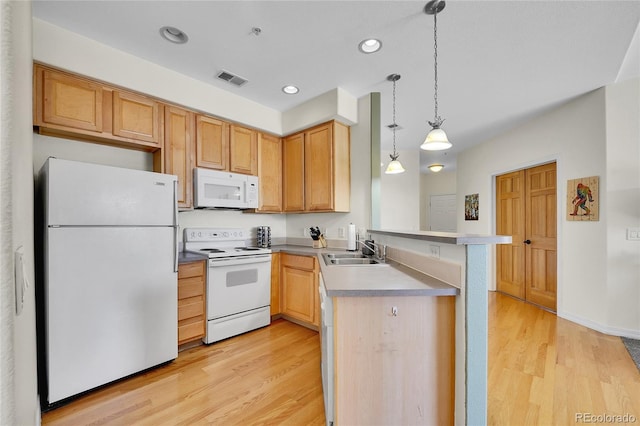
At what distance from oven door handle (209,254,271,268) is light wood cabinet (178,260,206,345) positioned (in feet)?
0.33

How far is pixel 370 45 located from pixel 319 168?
1398 mm

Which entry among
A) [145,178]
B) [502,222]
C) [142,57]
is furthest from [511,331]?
[142,57]

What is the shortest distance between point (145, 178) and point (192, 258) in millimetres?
840

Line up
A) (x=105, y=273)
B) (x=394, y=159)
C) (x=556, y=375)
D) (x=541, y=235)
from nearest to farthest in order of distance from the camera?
(x=105, y=273) < (x=556, y=375) < (x=394, y=159) < (x=541, y=235)

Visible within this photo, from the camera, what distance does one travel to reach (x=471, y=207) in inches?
Result: 209

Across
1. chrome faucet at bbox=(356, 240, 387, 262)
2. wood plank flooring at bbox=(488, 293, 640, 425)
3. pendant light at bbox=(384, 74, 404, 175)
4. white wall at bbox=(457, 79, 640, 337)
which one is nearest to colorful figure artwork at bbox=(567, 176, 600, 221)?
white wall at bbox=(457, 79, 640, 337)

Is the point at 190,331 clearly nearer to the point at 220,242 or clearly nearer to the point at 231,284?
the point at 231,284

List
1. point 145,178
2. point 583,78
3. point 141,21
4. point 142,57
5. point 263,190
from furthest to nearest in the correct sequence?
1. point 263,190
2. point 583,78
3. point 142,57
4. point 145,178
5. point 141,21

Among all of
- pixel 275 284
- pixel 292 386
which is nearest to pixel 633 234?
pixel 292 386

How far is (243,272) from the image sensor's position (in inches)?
116

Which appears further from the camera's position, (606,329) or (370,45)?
(606,329)

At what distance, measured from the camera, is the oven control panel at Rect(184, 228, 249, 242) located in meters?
3.15

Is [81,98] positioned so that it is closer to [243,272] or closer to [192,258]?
[192,258]

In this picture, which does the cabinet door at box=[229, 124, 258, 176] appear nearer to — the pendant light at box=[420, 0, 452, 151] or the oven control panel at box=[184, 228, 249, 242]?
the oven control panel at box=[184, 228, 249, 242]
